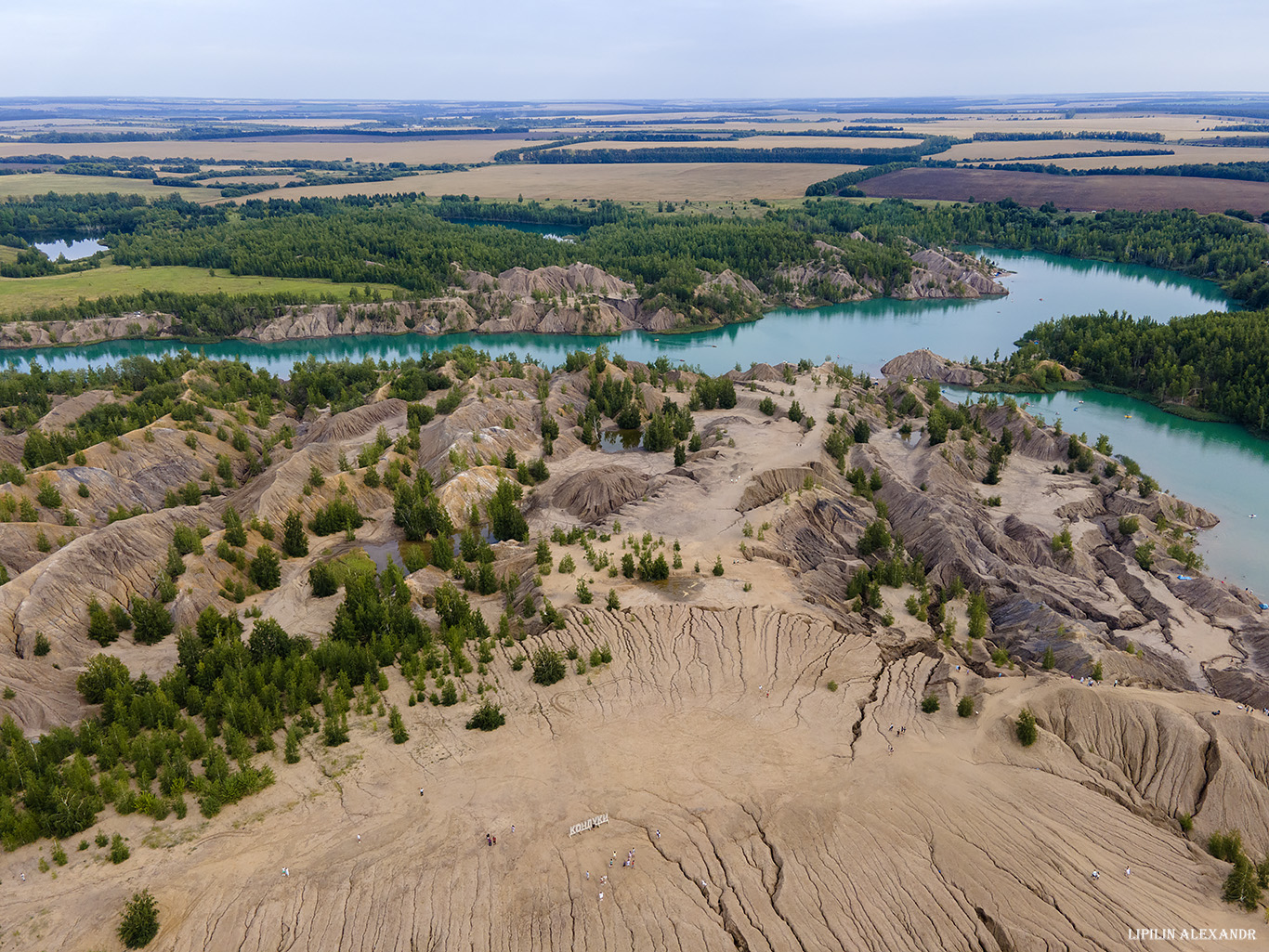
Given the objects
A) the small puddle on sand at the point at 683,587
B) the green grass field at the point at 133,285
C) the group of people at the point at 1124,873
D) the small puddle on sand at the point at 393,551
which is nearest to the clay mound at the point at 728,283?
the green grass field at the point at 133,285

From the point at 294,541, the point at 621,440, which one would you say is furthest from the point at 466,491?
the point at 621,440

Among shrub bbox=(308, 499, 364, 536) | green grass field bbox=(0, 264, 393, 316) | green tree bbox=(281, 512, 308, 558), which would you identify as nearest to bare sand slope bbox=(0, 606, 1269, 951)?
green tree bbox=(281, 512, 308, 558)

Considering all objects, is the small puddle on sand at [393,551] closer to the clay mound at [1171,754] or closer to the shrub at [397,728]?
the shrub at [397,728]

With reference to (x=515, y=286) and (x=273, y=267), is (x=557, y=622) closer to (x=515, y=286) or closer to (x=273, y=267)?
(x=515, y=286)

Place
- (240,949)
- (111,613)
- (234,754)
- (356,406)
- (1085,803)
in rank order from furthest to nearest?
(356,406) < (111,613) < (234,754) < (1085,803) < (240,949)

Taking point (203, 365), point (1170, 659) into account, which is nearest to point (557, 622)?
point (1170, 659)

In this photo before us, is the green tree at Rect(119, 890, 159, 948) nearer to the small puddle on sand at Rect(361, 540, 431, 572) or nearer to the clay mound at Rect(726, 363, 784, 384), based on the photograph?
the small puddle on sand at Rect(361, 540, 431, 572)
